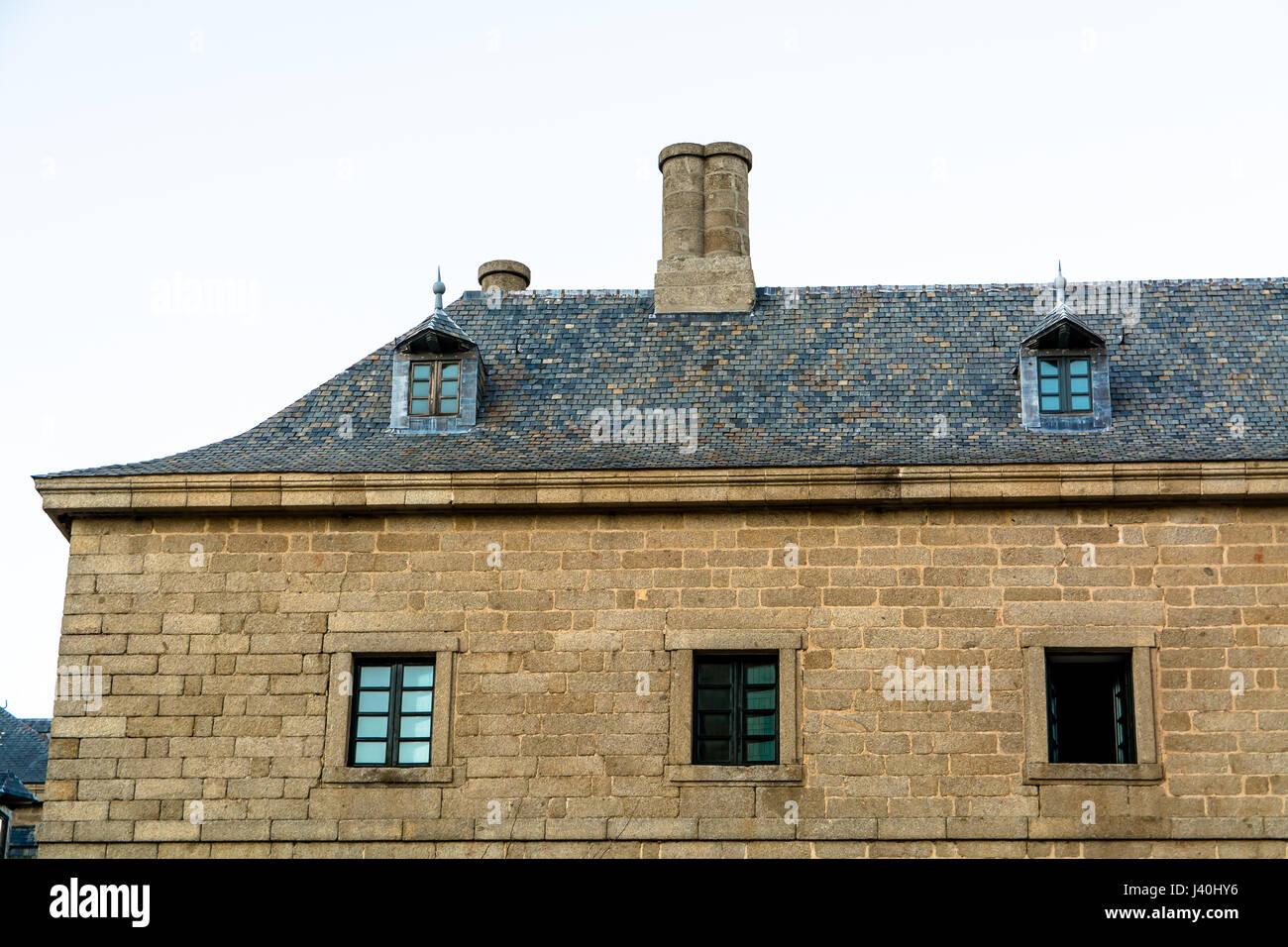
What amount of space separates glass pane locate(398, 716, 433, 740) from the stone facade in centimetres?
30

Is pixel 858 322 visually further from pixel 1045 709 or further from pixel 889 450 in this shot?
pixel 1045 709

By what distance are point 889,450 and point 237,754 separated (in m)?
6.99

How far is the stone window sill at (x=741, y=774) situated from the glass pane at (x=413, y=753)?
237 centimetres

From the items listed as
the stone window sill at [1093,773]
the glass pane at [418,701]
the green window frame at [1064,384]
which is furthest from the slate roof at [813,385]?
the stone window sill at [1093,773]

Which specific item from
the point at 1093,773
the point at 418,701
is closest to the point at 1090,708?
the point at 1093,773

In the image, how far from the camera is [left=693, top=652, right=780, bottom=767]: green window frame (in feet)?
55.7

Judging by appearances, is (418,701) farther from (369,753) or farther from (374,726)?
(369,753)

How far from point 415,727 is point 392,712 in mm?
264

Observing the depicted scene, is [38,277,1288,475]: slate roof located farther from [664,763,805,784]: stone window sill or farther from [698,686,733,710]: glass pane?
[664,763,805,784]: stone window sill

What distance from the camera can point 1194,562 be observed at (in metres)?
17.1

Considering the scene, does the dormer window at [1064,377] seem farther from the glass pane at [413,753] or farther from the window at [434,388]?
the glass pane at [413,753]

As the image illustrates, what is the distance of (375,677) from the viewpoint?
17516 mm

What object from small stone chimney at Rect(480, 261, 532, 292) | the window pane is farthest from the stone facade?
small stone chimney at Rect(480, 261, 532, 292)
